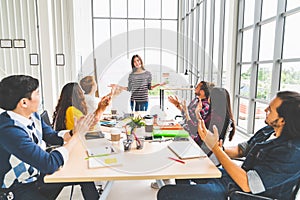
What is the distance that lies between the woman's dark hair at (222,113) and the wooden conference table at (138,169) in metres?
0.45

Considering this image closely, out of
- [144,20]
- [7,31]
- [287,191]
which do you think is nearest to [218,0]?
[144,20]

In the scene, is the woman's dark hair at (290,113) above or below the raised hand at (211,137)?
above

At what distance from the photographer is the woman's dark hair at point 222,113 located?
1.79 meters

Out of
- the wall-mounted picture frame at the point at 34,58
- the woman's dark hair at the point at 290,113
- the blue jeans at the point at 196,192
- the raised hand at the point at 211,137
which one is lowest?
the blue jeans at the point at 196,192

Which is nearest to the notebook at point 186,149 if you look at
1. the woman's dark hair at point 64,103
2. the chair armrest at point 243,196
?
the chair armrest at point 243,196

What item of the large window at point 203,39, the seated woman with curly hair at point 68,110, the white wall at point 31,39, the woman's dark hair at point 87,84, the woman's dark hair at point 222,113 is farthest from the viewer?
the large window at point 203,39

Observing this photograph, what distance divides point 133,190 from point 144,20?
20.7 ft

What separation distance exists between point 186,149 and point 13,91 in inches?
Result: 44.4

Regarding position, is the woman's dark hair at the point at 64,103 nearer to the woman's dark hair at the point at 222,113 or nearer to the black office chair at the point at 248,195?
the woman's dark hair at the point at 222,113

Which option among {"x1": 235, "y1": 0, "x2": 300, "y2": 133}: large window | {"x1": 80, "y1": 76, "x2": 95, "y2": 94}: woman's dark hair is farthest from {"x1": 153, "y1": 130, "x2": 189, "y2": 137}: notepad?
{"x1": 235, "y1": 0, "x2": 300, "y2": 133}: large window

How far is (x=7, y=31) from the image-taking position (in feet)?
12.9

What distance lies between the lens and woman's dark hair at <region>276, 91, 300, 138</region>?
46.1 inches

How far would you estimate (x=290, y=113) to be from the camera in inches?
47.2

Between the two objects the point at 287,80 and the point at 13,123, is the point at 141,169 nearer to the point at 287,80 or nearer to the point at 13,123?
the point at 13,123
